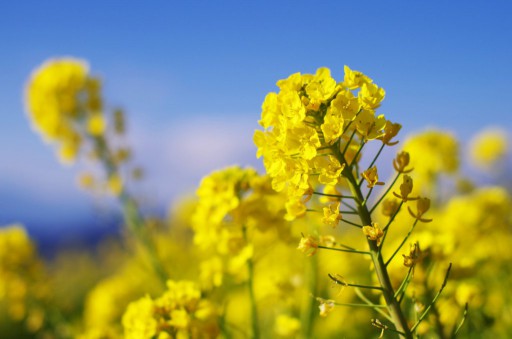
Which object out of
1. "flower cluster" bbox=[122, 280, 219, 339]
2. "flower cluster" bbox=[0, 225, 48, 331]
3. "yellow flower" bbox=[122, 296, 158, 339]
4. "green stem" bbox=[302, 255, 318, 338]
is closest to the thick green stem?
"flower cluster" bbox=[122, 280, 219, 339]

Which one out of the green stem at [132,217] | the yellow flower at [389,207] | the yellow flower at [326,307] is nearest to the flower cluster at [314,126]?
the yellow flower at [389,207]

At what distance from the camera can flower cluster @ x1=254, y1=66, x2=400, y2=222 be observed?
2057mm

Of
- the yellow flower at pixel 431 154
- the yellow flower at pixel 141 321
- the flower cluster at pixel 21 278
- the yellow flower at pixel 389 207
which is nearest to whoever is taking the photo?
the yellow flower at pixel 389 207

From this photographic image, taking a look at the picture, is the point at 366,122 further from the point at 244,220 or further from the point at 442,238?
the point at 442,238

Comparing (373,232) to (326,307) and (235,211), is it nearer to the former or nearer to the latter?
(326,307)

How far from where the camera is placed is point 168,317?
2.77 metres

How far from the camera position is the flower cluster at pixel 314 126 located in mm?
2057

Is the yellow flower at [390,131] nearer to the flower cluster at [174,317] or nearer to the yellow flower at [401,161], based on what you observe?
the yellow flower at [401,161]

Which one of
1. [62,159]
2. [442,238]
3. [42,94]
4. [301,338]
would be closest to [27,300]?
[62,159]

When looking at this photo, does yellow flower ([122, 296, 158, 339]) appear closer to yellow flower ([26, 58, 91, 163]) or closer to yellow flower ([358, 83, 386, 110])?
yellow flower ([358, 83, 386, 110])

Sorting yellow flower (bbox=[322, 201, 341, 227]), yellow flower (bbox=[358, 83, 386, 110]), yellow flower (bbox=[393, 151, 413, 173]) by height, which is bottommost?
yellow flower (bbox=[322, 201, 341, 227])

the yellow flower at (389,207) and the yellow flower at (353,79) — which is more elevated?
the yellow flower at (353,79)

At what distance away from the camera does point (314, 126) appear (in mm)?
2178

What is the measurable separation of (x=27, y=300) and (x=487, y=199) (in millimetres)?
5480
